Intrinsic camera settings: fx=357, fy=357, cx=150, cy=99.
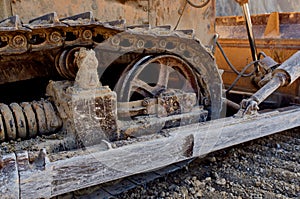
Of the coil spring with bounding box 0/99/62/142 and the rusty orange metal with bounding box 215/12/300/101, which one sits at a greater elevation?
the rusty orange metal with bounding box 215/12/300/101

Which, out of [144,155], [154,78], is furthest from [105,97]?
[154,78]

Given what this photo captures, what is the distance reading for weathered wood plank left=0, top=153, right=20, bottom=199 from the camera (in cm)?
166

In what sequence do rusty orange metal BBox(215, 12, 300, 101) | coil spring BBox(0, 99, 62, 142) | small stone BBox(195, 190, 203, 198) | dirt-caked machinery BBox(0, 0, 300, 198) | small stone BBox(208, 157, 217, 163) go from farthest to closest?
rusty orange metal BBox(215, 12, 300, 101), small stone BBox(208, 157, 217, 163), small stone BBox(195, 190, 203, 198), coil spring BBox(0, 99, 62, 142), dirt-caked machinery BBox(0, 0, 300, 198)

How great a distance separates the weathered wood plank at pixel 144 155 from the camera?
1.82 meters

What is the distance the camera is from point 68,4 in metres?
2.71

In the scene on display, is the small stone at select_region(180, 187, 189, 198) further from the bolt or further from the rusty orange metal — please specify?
the rusty orange metal

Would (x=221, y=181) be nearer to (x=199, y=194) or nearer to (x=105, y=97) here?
(x=199, y=194)

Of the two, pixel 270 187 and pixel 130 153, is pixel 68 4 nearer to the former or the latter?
pixel 130 153

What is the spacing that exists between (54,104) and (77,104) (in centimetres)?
33

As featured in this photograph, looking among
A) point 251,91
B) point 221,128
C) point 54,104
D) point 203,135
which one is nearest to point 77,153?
point 54,104

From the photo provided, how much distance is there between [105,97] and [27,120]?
1.70 feet

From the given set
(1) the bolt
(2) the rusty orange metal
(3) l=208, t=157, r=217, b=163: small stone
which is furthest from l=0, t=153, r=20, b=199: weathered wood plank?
(2) the rusty orange metal

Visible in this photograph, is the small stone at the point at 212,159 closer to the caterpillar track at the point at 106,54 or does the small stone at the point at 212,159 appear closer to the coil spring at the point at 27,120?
the caterpillar track at the point at 106,54

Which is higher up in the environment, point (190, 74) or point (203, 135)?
point (190, 74)
